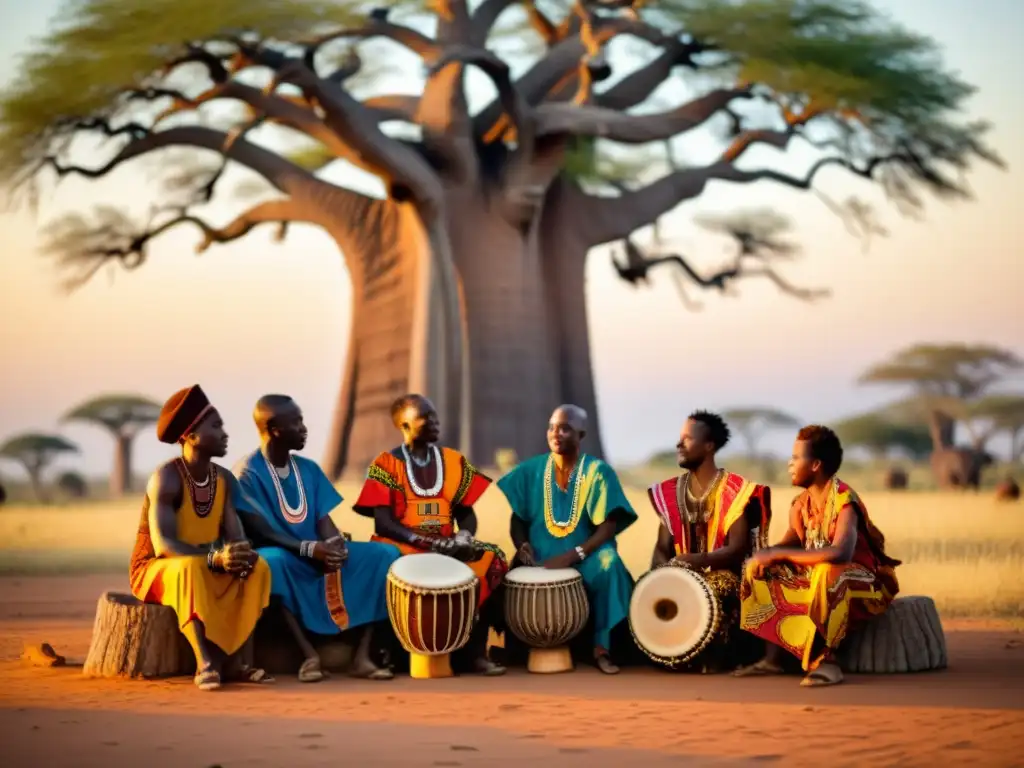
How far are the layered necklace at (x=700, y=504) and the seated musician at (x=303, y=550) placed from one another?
146 centimetres

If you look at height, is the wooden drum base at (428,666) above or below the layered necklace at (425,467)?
below

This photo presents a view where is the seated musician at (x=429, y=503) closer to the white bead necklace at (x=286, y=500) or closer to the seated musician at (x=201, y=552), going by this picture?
the white bead necklace at (x=286, y=500)

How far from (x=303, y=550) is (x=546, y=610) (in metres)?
1.20

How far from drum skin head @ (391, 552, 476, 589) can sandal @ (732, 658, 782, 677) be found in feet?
4.44

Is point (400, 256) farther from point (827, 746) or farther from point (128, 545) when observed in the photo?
point (827, 746)

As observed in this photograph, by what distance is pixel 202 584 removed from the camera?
7227 mm

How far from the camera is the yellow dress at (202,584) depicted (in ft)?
23.7

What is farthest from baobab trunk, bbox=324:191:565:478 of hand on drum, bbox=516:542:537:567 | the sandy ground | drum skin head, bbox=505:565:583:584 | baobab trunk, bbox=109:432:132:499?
baobab trunk, bbox=109:432:132:499

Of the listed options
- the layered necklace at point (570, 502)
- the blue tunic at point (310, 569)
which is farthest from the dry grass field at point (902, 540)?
the blue tunic at point (310, 569)

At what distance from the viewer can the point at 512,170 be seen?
2016cm

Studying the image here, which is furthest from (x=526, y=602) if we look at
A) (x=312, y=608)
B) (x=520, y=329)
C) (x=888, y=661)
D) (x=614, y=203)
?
(x=614, y=203)

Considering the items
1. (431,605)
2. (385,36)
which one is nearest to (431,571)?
(431,605)

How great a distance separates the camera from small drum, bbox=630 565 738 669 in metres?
7.60

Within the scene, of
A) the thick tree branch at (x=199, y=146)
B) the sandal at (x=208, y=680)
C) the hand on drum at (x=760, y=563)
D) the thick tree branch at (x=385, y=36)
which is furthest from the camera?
the thick tree branch at (x=199, y=146)
